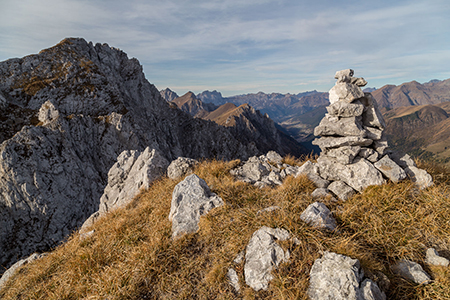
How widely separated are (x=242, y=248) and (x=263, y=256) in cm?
85

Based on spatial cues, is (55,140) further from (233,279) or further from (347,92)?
(347,92)

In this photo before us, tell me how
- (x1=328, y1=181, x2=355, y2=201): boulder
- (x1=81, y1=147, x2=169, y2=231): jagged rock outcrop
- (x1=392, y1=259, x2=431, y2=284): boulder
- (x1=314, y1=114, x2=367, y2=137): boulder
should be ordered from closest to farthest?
(x1=392, y1=259, x2=431, y2=284): boulder < (x1=328, y1=181, x2=355, y2=201): boulder < (x1=314, y1=114, x2=367, y2=137): boulder < (x1=81, y1=147, x2=169, y2=231): jagged rock outcrop

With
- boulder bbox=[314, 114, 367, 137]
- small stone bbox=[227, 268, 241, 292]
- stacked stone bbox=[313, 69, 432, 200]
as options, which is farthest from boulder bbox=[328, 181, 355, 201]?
small stone bbox=[227, 268, 241, 292]

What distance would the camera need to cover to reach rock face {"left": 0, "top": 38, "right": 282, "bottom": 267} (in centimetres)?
3381

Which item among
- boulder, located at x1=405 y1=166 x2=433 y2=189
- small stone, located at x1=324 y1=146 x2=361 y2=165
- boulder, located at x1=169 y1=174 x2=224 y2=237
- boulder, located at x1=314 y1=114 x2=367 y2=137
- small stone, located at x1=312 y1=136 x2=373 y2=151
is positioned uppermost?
boulder, located at x1=314 y1=114 x2=367 y2=137

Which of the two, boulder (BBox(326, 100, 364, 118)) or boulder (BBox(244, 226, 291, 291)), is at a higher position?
boulder (BBox(326, 100, 364, 118))

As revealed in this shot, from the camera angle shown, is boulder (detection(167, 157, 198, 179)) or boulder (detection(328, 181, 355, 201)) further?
boulder (detection(167, 157, 198, 179))

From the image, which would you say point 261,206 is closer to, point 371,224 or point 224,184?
point 224,184

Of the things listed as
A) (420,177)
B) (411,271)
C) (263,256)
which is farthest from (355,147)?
(263,256)

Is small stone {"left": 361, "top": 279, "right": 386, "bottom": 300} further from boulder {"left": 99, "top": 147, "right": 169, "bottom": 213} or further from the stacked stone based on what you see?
boulder {"left": 99, "top": 147, "right": 169, "bottom": 213}

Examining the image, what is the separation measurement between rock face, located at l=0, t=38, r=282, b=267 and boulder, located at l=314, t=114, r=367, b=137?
42986 mm

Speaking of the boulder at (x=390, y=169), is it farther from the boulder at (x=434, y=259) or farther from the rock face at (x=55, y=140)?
the rock face at (x=55, y=140)

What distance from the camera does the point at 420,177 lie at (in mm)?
8219

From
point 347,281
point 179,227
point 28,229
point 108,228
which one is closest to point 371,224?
point 347,281
